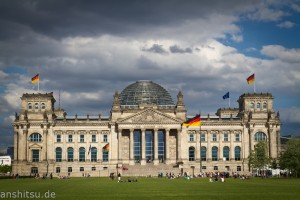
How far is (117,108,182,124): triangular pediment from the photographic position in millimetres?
169375

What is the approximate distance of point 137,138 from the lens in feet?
576

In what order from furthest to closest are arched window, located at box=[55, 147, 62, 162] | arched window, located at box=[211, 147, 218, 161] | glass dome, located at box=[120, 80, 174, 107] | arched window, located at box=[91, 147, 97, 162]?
1. glass dome, located at box=[120, 80, 174, 107]
2. arched window, located at box=[211, 147, 218, 161]
3. arched window, located at box=[91, 147, 97, 162]
4. arched window, located at box=[55, 147, 62, 162]

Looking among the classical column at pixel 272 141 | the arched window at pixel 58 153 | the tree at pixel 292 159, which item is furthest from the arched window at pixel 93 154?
the tree at pixel 292 159

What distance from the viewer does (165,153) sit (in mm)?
172375

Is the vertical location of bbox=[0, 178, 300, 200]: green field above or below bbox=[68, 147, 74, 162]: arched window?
below

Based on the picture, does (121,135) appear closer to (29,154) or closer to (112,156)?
(112,156)

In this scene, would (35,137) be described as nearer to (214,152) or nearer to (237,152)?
(214,152)

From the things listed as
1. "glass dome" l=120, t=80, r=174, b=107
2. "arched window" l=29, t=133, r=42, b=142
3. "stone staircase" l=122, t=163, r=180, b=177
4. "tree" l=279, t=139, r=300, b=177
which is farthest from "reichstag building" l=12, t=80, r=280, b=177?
"tree" l=279, t=139, r=300, b=177

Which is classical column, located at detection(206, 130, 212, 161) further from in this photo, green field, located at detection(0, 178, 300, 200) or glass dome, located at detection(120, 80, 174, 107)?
green field, located at detection(0, 178, 300, 200)

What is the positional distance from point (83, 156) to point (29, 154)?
16570mm

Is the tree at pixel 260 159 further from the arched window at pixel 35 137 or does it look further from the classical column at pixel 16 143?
the classical column at pixel 16 143

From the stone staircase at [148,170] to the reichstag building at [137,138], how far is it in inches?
91.9

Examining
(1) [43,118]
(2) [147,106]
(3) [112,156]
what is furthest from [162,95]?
(1) [43,118]

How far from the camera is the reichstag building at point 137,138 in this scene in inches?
6654
